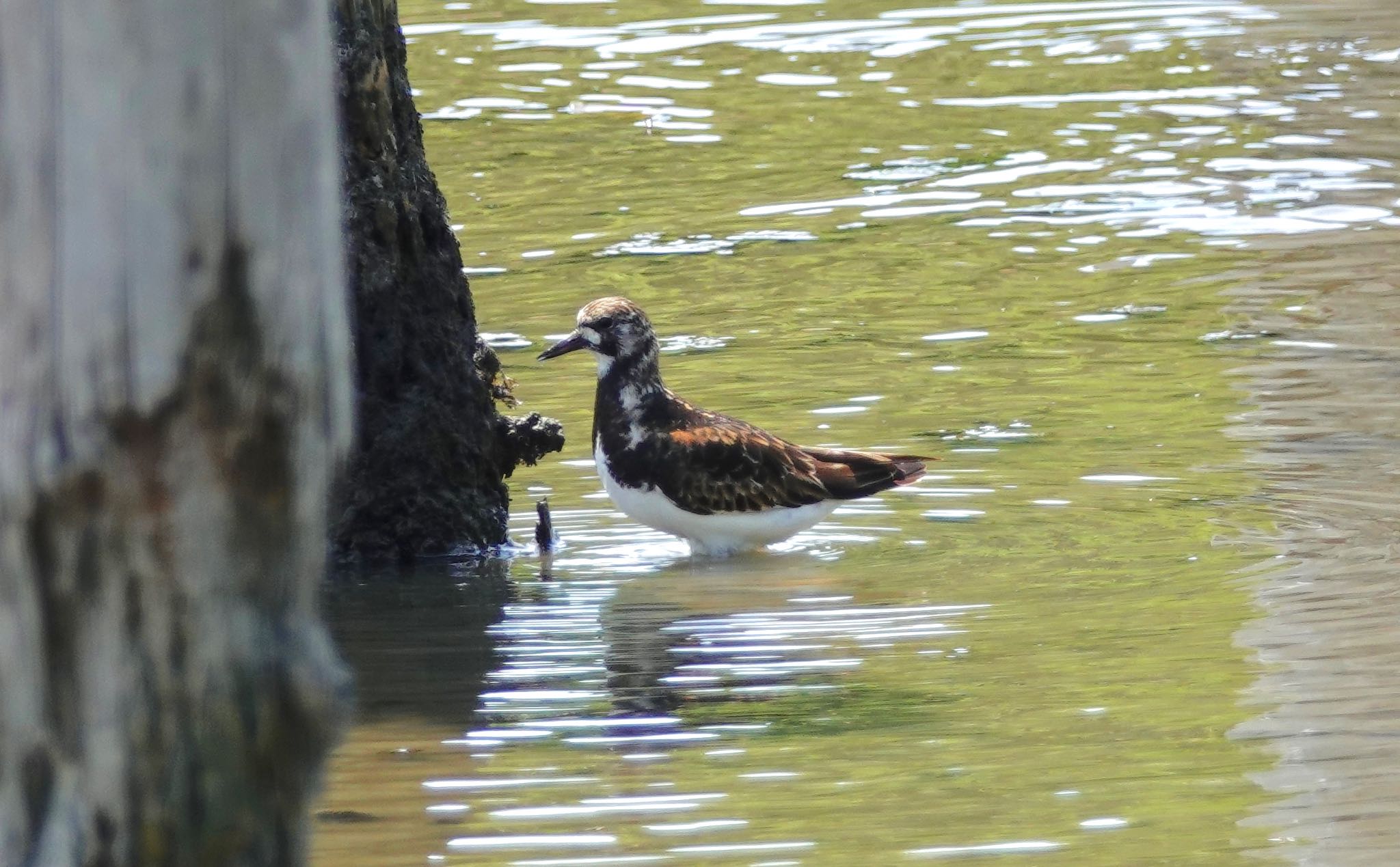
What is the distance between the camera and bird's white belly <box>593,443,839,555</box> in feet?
28.0

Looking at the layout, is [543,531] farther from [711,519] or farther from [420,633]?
[420,633]

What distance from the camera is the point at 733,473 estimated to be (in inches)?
342

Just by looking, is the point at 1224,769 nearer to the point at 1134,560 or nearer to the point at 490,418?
the point at 1134,560

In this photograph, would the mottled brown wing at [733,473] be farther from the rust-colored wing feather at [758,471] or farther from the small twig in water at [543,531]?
the small twig in water at [543,531]

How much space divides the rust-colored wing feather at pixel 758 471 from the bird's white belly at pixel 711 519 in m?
0.04

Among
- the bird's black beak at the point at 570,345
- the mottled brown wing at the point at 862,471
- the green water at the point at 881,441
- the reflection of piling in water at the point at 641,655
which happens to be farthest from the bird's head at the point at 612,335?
the reflection of piling in water at the point at 641,655

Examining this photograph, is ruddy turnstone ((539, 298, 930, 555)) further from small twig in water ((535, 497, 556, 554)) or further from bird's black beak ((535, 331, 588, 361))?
small twig in water ((535, 497, 556, 554))

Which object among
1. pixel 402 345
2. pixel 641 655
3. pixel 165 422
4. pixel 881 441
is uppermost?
pixel 165 422

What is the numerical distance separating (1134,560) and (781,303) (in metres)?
4.49

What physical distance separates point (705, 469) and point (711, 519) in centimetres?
22

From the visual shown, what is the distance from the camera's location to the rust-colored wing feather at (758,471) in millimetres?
8562

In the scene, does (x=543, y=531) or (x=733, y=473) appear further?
(x=733, y=473)

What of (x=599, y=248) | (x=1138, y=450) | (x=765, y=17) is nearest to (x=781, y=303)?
(x=599, y=248)

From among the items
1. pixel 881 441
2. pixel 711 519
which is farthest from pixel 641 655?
pixel 881 441
